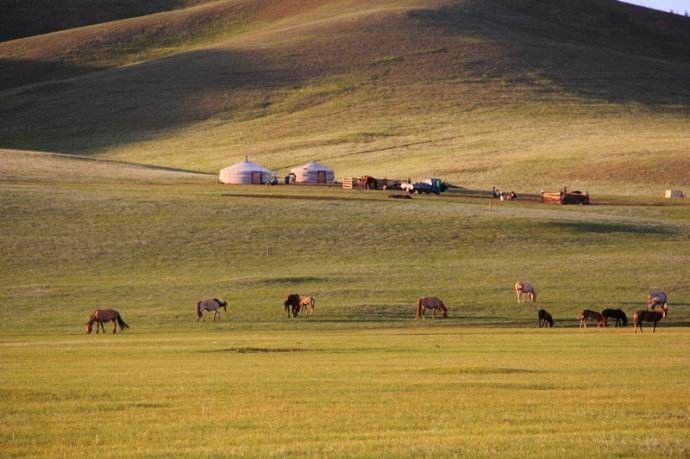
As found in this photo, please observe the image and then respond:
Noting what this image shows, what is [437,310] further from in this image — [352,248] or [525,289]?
[352,248]

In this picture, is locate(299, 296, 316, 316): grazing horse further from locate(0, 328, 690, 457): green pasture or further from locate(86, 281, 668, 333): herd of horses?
locate(0, 328, 690, 457): green pasture

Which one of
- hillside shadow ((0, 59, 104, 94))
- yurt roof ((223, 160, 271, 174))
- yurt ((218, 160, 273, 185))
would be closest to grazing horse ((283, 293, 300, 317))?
yurt ((218, 160, 273, 185))

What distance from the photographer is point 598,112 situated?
104 m

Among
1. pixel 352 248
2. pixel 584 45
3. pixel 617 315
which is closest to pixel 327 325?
pixel 617 315

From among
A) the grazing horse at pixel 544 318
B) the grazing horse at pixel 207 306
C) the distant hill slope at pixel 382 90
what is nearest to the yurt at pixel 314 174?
the distant hill slope at pixel 382 90

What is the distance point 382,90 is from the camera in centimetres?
11319

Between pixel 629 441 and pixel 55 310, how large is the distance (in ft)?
80.9

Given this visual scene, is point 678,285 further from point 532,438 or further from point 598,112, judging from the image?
point 598,112

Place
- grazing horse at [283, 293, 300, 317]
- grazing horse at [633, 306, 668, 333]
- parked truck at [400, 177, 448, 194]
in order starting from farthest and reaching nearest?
1. parked truck at [400, 177, 448, 194]
2. grazing horse at [283, 293, 300, 317]
3. grazing horse at [633, 306, 668, 333]

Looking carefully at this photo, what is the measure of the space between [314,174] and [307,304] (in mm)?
43409

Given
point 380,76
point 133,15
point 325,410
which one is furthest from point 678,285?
point 133,15

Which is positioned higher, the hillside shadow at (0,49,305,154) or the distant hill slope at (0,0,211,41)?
the distant hill slope at (0,0,211,41)

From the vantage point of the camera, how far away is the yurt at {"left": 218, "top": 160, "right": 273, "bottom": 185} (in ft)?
251

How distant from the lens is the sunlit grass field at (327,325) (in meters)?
13.2
